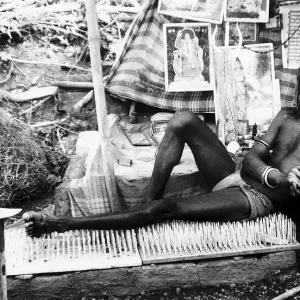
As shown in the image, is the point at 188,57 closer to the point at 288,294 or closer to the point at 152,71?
the point at 152,71

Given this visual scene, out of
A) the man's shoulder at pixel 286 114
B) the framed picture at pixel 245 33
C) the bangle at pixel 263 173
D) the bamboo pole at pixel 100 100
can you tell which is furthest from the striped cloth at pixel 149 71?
the bangle at pixel 263 173

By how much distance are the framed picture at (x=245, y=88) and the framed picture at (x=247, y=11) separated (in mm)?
223

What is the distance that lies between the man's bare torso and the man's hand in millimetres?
292

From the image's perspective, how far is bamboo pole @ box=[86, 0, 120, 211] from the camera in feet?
11.1

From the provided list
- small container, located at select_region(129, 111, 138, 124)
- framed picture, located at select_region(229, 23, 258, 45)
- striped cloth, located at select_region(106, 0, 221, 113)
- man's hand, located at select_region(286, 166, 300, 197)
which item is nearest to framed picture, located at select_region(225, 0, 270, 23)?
framed picture, located at select_region(229, 23, 258, 45)

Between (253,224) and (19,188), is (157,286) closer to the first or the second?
(253,224)

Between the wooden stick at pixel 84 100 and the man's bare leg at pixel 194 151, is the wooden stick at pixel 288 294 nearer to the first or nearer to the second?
the man's bare leg at pixel 194 151

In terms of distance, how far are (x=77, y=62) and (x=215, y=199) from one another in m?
2.95

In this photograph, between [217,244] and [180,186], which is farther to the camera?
[180,186]

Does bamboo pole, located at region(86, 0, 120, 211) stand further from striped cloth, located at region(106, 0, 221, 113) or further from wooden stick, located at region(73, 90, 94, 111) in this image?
wooden stick, located at region(73, 90, 94, 111)

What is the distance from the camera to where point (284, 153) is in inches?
142

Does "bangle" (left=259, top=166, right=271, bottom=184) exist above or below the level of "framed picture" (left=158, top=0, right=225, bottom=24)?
below

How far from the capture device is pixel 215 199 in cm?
347

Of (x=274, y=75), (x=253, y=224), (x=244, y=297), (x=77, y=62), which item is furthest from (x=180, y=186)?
(x=77, y=62)
